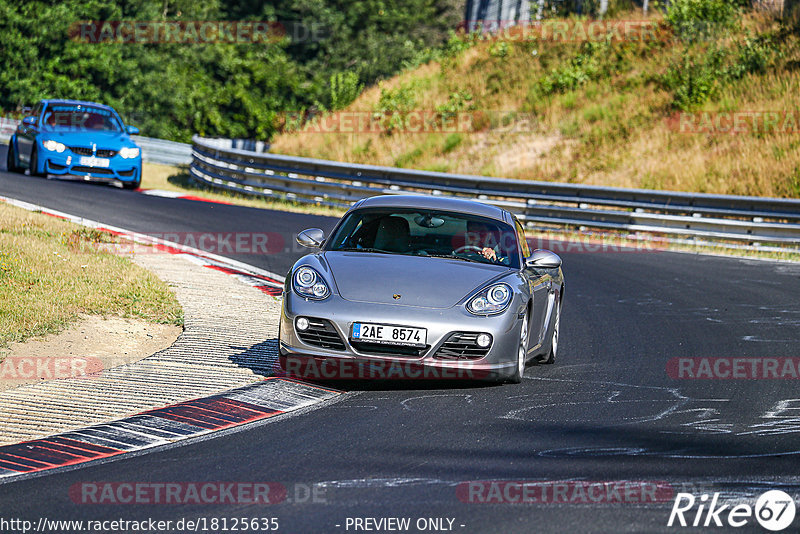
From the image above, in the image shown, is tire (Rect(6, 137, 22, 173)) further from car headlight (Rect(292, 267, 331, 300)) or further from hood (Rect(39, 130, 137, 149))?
car headlight (Rect(292, 267, 331, 300))

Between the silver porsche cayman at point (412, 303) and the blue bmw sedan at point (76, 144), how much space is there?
1525 cm

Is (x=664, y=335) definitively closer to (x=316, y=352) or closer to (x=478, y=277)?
(x=478, y=277)

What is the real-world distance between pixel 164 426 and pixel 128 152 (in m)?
17.7

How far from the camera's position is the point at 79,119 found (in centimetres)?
2375

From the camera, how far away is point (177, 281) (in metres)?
12.8

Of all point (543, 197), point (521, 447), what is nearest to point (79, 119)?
point (543, 197)

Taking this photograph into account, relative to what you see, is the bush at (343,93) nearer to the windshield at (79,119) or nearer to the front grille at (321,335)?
the windshield at (79,119)

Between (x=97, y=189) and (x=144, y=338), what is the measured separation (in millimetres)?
14037

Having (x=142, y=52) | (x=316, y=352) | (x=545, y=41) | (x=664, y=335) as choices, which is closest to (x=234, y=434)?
(x=316, y=352)

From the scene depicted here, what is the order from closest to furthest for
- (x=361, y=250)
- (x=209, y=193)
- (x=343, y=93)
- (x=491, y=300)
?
(x=491, y=300) → (x=361, y=250) → (x=209, y=193) → (x=343, y=93)

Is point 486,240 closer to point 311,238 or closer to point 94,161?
point 311,238

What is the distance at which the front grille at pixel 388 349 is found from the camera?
305 inches

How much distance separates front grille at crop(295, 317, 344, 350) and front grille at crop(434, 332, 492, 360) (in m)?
0.71

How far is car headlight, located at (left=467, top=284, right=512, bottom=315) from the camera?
7.99m
